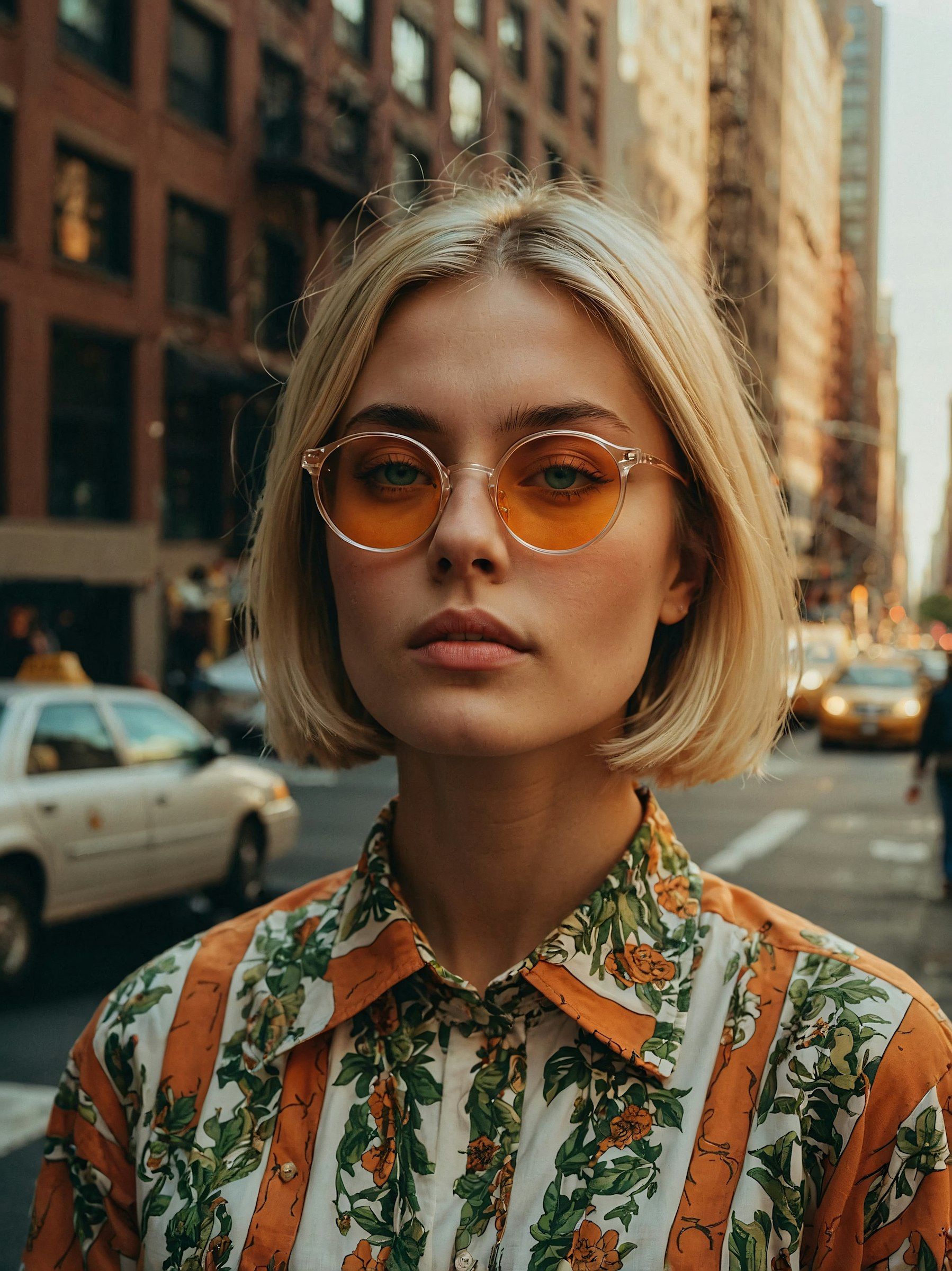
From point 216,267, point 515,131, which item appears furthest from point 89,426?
point 515,131

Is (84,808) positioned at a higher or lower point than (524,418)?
lower

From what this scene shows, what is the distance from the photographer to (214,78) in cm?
2669

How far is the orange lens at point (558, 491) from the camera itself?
1.58 m

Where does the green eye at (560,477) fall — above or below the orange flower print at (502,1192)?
above

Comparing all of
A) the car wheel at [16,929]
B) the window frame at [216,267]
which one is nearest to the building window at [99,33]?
the window frame at [216,267]

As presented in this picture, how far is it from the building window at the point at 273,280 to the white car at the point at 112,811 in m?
19.3

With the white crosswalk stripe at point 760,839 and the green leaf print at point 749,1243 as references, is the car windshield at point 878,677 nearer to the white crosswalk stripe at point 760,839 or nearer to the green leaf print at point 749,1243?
the white crosswalk stripe at point 760,839

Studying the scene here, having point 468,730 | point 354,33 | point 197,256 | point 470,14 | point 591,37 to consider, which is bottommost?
point 468,730

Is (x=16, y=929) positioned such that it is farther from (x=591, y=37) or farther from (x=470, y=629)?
(x=591, y=37)

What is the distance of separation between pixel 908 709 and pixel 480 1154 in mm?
23959

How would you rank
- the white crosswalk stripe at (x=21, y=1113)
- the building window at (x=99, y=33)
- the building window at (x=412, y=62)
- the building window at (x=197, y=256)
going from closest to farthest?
the white crosswalk stripe at (x=21, y=1113)
the building window at (x=99, y=33)
the building window at (x=197, y=256)
the building window at (x=412, y=62)

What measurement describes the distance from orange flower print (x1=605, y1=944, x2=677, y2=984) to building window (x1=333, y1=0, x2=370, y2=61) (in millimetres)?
30888

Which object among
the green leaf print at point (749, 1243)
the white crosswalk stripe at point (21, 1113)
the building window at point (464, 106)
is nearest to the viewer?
the green leaf print at point (749, 1243)

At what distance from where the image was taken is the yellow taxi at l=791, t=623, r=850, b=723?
27.7 m
